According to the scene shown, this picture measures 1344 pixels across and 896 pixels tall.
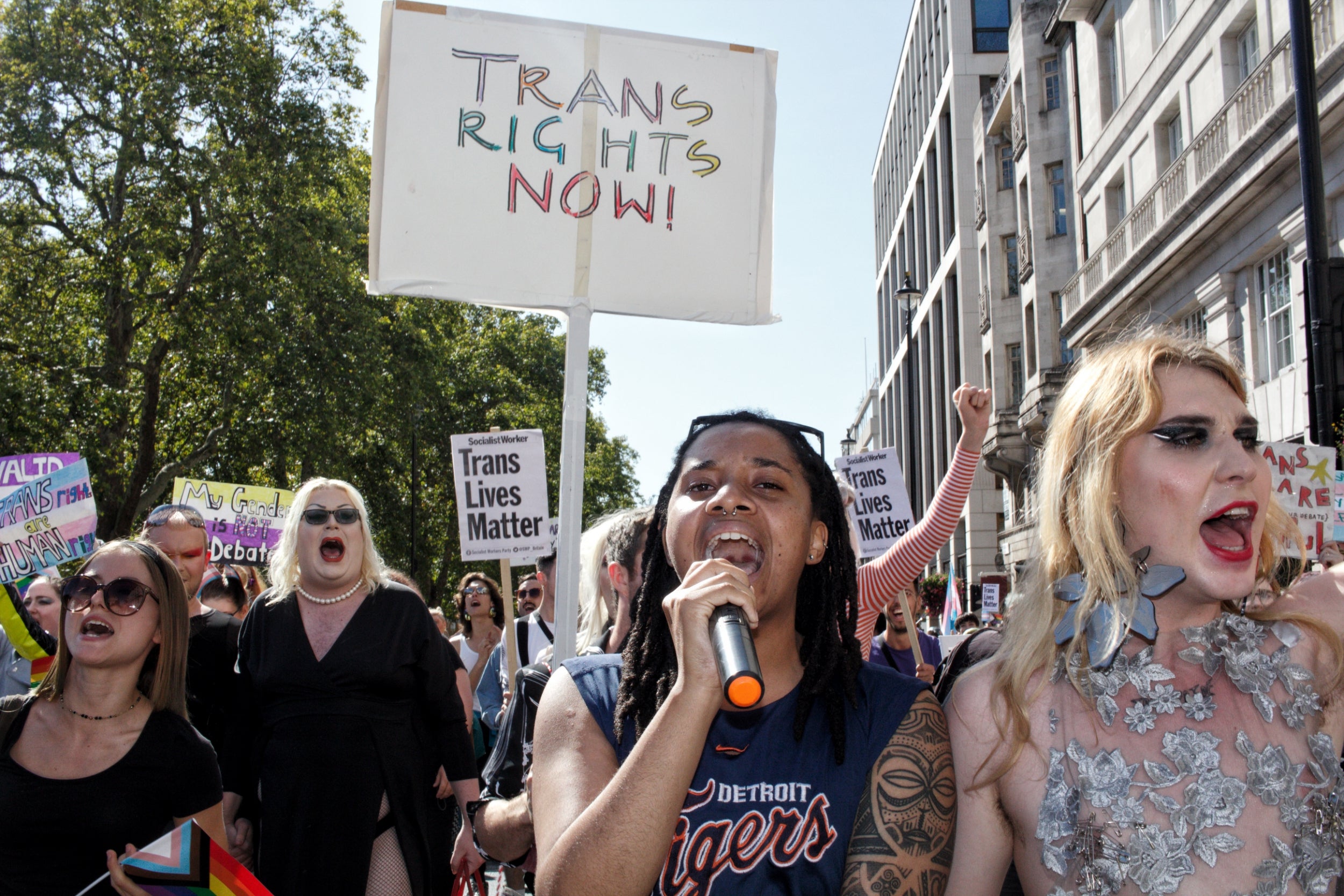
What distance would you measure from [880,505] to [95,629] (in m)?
5.90

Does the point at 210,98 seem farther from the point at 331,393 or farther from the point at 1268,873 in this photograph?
the point at 1268,873

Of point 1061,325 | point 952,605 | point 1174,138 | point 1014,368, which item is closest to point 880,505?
point 952,605

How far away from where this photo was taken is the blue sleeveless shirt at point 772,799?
1.91m

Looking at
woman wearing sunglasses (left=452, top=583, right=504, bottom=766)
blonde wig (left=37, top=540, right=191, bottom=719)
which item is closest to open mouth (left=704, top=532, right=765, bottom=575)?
blonde wig (left=37, top=540, right=191, bottom=719)

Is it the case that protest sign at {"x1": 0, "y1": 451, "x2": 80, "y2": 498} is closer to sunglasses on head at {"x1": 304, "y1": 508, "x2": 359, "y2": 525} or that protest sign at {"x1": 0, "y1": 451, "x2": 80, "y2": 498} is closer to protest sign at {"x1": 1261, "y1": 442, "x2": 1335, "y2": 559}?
sunglasses on head at {"x1": 304, "y1": 508, "x2": 359, "y2": 525}

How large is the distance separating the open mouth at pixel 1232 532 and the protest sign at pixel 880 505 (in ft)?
20.1

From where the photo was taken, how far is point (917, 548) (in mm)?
3926

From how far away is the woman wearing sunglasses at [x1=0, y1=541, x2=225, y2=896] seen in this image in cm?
313

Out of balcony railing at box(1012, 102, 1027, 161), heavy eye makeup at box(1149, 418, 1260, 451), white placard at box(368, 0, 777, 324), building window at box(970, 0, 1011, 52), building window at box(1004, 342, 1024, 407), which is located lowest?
heavy eye makeup at box(1149, 418, 1260, 451)

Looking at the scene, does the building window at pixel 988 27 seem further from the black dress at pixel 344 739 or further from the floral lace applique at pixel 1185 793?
the floral lace applique at pixel 1185 793

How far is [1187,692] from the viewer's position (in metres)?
2.05

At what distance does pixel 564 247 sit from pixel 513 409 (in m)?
35.6

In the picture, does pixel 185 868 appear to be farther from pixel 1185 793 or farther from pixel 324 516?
pixel 1185 793

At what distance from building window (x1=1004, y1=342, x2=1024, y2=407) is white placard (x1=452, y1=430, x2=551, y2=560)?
99.2ft
